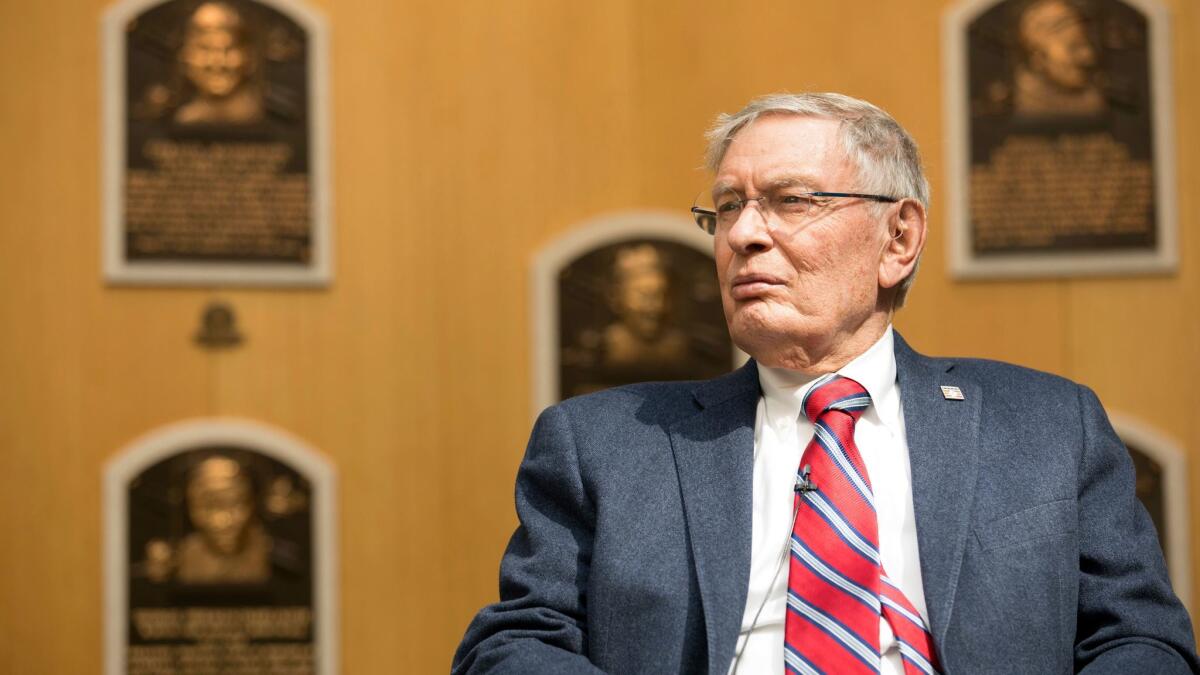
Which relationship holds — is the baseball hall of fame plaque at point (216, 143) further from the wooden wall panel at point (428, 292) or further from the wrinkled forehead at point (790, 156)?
the wrinkled forehead at point (790, 156)

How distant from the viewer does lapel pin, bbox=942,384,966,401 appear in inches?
84.6

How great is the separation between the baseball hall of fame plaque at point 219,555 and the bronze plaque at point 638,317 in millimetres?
739

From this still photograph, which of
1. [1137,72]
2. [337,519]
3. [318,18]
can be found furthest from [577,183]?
[1137,72]

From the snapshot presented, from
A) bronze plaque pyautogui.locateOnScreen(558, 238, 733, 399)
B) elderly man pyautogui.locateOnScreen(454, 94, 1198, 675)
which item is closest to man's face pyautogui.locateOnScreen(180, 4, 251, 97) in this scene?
bronze plaque pyautogui.locateOnScreen(558, 238, 733, 399)

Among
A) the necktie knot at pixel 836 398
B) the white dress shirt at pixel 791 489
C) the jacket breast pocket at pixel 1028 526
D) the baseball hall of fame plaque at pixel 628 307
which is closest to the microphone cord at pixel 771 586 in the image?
the white dress shirt at pixel 791 489

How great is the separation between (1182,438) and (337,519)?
2161mm

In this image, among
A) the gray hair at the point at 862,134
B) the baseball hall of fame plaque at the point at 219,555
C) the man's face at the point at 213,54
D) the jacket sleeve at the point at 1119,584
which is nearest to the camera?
the jacket sleeve at the point at 1119,584

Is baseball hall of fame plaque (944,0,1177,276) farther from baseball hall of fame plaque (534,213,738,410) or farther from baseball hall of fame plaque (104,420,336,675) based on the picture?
baseball hall of fame plaque (104,420,336,675)

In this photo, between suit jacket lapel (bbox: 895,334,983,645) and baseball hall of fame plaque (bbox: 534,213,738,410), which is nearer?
suit jacket lapel (bbox: 895,334,983,645)

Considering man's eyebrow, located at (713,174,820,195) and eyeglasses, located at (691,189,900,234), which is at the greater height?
man's eyebrow, located at (713,174,820,195)

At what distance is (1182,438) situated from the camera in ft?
12.7

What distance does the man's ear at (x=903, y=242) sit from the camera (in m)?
2.25

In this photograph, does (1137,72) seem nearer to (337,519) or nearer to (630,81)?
(630,81)

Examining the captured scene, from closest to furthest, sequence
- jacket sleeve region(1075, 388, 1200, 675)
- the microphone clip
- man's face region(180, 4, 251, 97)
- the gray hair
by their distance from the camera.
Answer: jacket sleeve region(1075, 388, 1200, 675) → the microphone clip → the gray hair → man's face region(180, 4, 251, 97)
